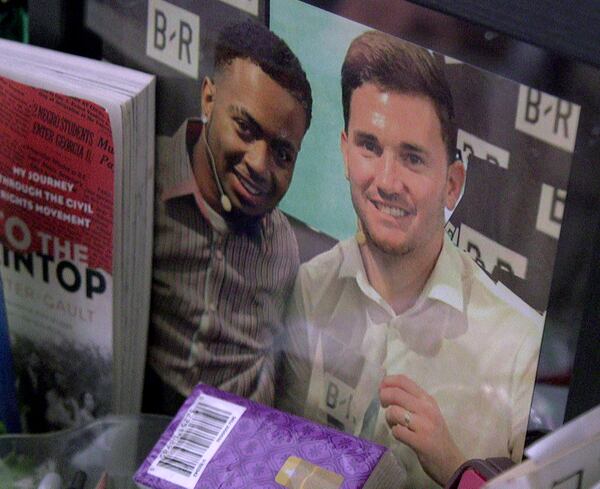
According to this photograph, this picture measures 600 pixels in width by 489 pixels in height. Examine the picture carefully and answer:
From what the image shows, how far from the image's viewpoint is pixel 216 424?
1.57 feet

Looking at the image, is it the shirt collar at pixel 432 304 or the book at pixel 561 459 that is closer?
the book at pixel 561 459

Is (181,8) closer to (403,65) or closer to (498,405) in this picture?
(403,65)

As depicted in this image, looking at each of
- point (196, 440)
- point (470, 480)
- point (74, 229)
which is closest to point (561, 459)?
point (470, 480)

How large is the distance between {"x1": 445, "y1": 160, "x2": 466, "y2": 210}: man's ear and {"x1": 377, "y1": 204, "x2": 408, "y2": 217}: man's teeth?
0.9 inches

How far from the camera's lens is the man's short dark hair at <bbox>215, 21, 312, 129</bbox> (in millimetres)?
452

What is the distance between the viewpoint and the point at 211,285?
0.54 m

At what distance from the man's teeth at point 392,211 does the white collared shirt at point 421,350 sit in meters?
0.02

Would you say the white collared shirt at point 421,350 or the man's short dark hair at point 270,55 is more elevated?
the man's short dark hair at point 270,55

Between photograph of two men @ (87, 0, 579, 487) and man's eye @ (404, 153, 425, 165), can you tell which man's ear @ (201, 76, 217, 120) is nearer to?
photograph of two men @ (87, 0, 579, 487)

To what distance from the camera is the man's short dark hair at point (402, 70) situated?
41 cm

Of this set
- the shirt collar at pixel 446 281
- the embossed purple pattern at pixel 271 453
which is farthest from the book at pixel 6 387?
the shirt collar at pixel 446 281

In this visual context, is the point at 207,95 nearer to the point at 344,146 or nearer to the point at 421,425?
the point at 344,146

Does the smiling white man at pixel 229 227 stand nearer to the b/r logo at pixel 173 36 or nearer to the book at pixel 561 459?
the b/r logo at pixel 173 36

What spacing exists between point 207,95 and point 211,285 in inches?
4.1
